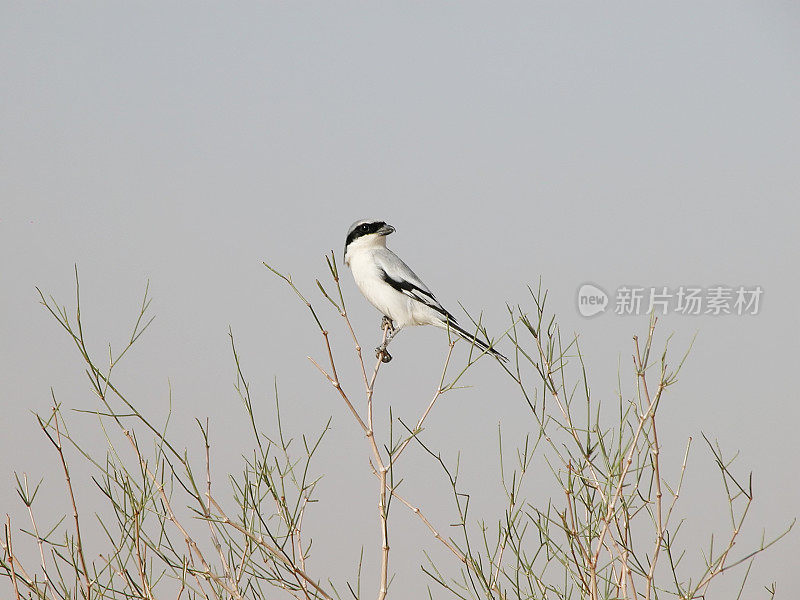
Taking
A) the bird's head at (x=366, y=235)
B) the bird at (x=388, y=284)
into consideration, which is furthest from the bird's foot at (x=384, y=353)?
the bird's head at (x=366, y=235)

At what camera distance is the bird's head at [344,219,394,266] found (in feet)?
7.97

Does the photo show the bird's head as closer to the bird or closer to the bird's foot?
the bird

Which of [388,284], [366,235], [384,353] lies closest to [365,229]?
[366,235]

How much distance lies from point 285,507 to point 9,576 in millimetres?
599

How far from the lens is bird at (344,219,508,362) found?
8.02 ft

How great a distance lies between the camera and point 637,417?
5.72 ft

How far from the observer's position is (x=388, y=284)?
2.44 m

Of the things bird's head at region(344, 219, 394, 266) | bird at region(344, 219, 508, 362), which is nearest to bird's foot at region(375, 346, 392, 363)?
bird at region(344, 219, 508, 362)

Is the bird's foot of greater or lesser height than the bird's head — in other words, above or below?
below

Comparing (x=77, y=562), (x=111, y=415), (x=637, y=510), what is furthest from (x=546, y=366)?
(x=77, y=562)

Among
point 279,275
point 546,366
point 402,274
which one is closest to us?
point 279,275

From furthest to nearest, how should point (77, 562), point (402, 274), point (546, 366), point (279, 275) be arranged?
point (402, 274), point (546, 366), point (77, 562), point (279, 275)

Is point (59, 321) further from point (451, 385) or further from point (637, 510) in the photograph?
point (637, 510)

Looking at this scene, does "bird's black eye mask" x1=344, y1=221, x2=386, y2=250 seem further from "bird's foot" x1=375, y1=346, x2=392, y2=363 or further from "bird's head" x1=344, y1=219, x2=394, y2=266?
"bird's foot" x1=375, y1=346, x2=392, y2=363
